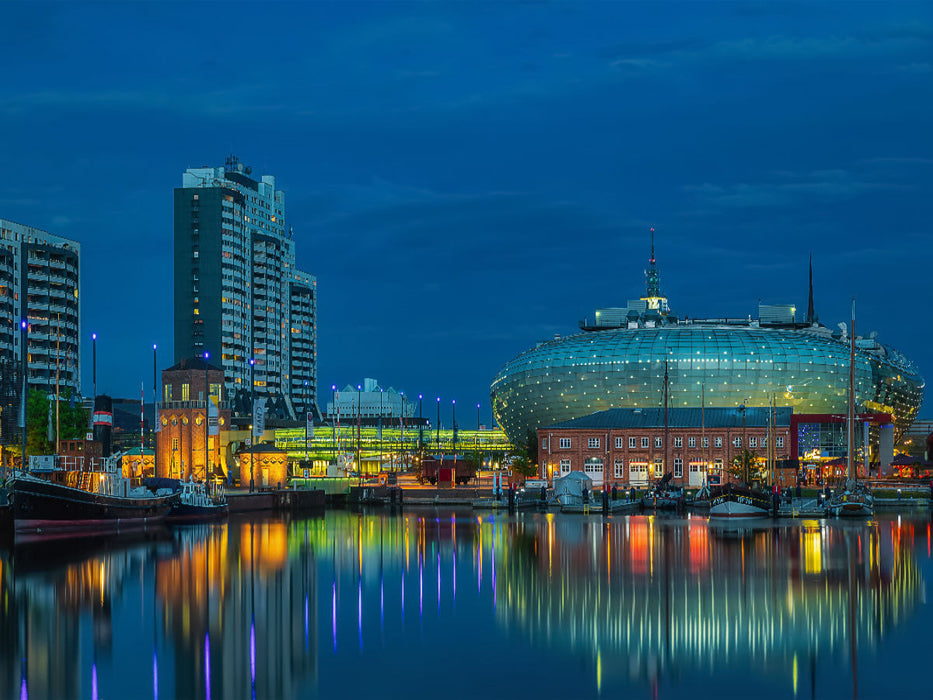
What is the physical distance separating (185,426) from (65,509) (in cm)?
6890

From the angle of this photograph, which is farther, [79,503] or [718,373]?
[718,373]

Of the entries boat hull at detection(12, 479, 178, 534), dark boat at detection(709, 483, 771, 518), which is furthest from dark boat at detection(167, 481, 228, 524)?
dark boat at detection(709, 483, 771, 518)

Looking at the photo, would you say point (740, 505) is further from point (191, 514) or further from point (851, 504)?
point (191, 514)

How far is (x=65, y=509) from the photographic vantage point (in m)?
87.6

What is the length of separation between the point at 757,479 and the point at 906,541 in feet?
239

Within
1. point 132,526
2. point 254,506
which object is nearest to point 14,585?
point 132,526

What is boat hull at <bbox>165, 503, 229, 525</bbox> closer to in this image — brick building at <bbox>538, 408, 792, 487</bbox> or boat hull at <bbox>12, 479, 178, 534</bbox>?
boat hull at <bbox>12, 479, 178, 534</bbox>

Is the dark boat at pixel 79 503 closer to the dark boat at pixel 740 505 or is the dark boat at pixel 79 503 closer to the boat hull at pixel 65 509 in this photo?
the boat hull at pixel 65 509

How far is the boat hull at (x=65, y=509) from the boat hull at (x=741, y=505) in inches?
1689

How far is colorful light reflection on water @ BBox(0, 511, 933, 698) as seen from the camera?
32.2 meters

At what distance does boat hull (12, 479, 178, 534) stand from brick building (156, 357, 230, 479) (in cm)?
5724

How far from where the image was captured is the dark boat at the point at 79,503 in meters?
85.2

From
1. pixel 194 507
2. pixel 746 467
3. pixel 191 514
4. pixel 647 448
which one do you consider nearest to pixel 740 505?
pixel 194 507

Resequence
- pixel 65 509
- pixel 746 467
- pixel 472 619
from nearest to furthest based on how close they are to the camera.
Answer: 1. pixel 472 619
2. pixel 65 509
3. pixel 746 467
